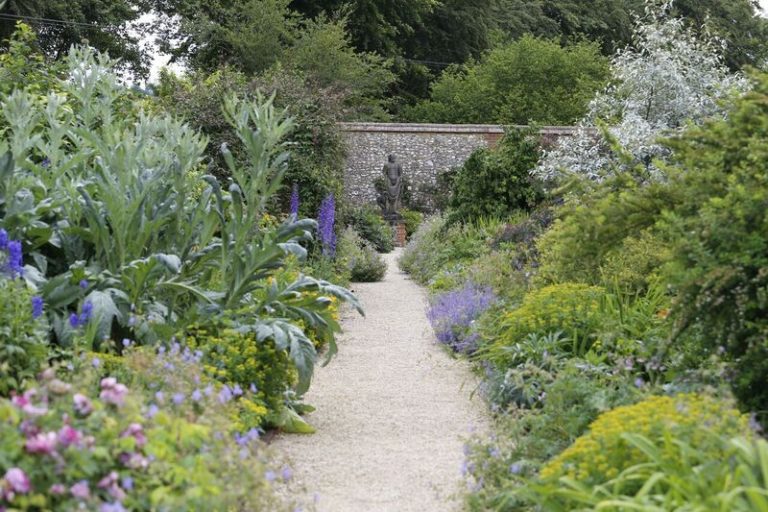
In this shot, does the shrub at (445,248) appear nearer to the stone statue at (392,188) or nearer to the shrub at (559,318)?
the shrub at (559,318)

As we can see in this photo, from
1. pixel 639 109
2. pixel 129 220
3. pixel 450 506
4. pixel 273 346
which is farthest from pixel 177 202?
pixel 639 109

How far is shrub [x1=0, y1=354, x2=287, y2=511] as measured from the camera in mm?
2555

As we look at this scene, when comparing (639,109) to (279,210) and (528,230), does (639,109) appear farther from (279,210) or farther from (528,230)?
(279,210)

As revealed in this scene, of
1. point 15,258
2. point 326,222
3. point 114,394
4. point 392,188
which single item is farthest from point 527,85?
point 114,394

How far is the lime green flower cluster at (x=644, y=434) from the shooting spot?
132 inches

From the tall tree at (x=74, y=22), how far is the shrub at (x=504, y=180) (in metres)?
12.4

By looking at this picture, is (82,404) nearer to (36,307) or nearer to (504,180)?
(36,307)

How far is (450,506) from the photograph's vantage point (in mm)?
4336

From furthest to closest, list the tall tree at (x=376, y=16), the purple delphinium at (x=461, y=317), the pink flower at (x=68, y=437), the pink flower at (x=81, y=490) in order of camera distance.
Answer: the tall tree at (x=376, y=16), the purple delphinium at (x=461, y=317), the pink flower at (x=68, y=437), the pink flower at (x=81, y=490)

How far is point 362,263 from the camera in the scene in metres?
15.0

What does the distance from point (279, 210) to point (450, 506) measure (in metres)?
8.32

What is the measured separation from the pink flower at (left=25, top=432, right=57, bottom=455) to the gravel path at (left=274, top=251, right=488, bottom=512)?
5.81 feet

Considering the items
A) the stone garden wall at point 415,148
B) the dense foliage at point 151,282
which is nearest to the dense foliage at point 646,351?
the dense foliage at point 151,282

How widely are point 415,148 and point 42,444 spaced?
2309cm
